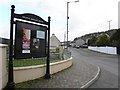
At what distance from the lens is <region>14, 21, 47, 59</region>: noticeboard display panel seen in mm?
10961

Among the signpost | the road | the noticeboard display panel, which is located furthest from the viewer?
the road

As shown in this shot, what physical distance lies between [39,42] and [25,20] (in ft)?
5.95

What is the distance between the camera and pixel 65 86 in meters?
10.9

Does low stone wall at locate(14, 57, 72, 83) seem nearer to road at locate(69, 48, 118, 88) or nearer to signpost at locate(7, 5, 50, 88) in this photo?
signpost at locate(7, 5, 50, 88)

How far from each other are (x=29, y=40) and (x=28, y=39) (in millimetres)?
92

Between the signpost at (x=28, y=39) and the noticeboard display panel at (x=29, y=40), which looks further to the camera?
the noticeboard display panel at (x=29, y=40)

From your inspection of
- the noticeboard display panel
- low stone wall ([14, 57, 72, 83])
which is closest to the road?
low stone wall ([14, 57, 72, 83])

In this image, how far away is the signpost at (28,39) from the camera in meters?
9.96

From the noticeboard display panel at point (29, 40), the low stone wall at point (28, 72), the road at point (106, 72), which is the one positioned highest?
the noticeboard display panel at point (29, 40)

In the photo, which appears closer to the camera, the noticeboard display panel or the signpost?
the signpost

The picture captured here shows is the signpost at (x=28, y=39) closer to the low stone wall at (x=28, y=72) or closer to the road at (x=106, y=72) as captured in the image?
the low stone wall at (x=28, y=72)

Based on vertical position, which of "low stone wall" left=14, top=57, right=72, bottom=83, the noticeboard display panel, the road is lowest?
the road

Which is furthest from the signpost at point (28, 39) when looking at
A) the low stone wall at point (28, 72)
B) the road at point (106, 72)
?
the road at point (106, 72)

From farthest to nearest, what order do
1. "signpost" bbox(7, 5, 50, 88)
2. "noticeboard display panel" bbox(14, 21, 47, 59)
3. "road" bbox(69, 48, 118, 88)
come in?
1. "road" bbox(69, 48, 118, 88)
2. "noticeboard display panel" bbox(14, 21, 47, 59)
3. "signpost" bbox(7, 5, 50, 88)
